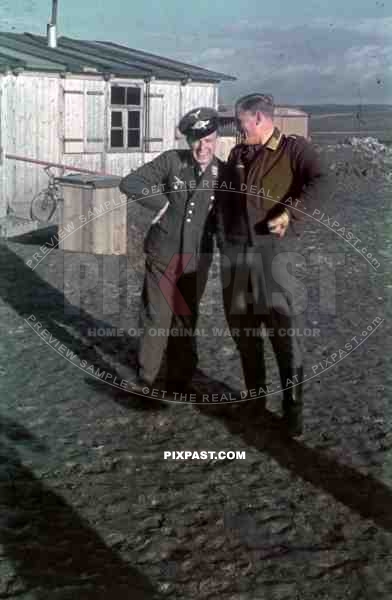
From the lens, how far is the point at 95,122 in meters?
14.3

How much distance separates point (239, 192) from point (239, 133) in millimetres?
309

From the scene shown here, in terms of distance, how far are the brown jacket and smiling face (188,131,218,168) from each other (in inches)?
5.7

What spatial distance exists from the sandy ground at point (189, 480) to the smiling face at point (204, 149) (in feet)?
2.19

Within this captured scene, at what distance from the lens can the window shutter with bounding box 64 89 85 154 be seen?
13781 millimetres

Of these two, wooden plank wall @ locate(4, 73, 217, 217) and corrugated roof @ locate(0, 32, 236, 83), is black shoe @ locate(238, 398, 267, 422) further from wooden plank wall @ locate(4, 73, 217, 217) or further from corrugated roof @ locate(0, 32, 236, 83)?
wooden plank wall @ locate(4, 73, 217, 217)

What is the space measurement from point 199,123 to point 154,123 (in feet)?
37.2

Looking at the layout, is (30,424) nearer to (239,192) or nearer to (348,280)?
(239,192)

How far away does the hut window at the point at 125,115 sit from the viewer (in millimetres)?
14516

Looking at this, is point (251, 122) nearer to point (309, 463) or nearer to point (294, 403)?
point (294, 403)

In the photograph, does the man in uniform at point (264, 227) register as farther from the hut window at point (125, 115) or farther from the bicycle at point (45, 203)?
the hut window at point (125, 115)

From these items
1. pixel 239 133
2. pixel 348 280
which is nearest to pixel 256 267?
pixel 239 133

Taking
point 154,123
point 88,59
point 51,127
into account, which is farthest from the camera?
point 154,123

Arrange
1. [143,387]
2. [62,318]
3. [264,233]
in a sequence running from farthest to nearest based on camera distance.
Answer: [62,318] → [143,387] → [264,233]

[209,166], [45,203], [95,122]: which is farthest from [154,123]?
[209,166]
